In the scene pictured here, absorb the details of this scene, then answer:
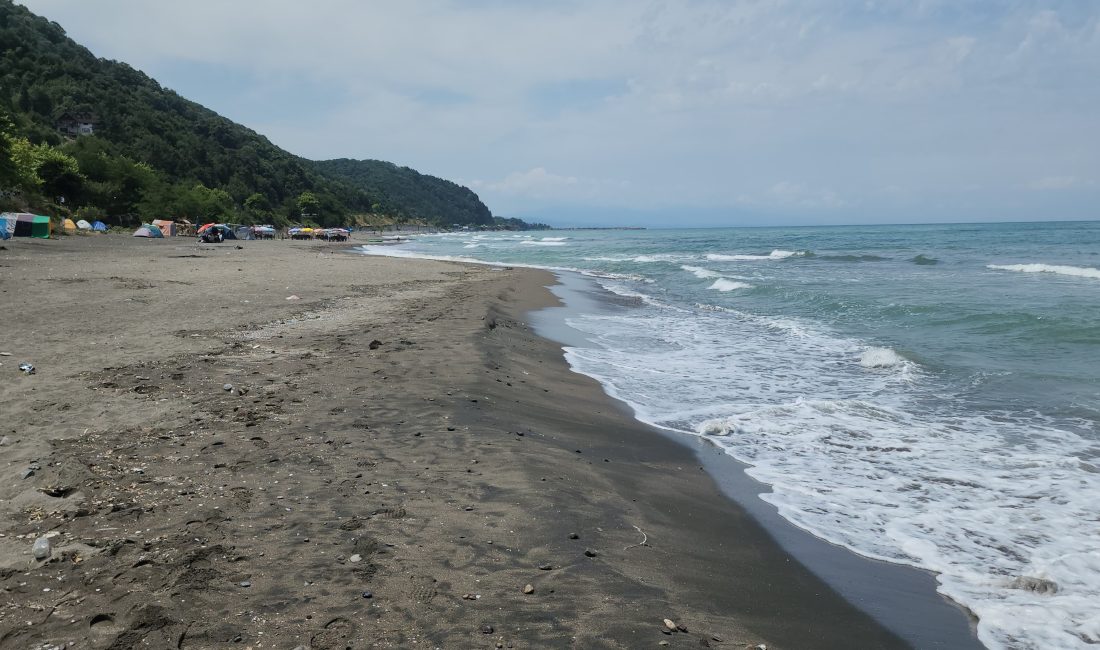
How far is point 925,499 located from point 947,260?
38.1 meters

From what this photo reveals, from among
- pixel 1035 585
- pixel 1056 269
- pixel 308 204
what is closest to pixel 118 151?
pixel 308 204

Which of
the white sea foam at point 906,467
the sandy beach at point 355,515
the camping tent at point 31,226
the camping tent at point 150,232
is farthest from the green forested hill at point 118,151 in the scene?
the white sea foam at point 906,467

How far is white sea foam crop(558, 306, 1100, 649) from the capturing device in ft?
13.3

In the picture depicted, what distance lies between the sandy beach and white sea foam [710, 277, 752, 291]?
55.5ft

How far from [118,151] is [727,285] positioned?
71.1 metres

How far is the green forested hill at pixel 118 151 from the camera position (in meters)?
49.0

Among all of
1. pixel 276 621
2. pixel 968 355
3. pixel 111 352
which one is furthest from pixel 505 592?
pixel 968 355

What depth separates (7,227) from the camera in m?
29.8

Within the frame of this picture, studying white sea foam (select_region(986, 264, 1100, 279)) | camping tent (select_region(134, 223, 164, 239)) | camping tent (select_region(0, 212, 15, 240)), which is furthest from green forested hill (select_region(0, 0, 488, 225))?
white sea foam (select_region(986, 264, 1100, 279))

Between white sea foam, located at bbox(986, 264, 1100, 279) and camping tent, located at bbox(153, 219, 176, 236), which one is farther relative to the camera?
camping tent, located at bbox(153, 219, 176, 236)

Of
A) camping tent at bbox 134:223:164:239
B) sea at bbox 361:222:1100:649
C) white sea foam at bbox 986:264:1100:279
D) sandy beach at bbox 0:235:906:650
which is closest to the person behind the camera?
sandy beach at bbox 0:235:906:650

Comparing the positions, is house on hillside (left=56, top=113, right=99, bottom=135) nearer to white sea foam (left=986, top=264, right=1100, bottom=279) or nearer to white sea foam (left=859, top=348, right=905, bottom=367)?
white sea foam (left=859, top=348, right=905, bottom=367)

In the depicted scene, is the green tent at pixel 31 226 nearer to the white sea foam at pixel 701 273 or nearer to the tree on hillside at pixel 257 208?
the white sea foam at pixel 701 273

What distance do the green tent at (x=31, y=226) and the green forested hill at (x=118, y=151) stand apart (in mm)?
4945
